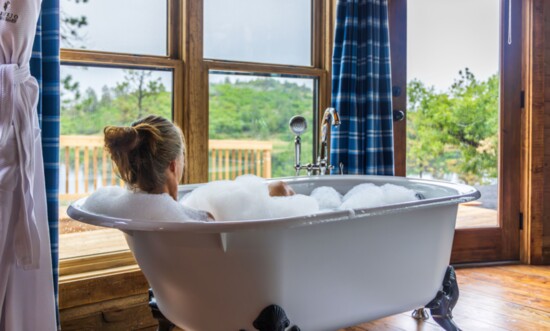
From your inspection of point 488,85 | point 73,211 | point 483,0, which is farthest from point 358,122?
point 73,211

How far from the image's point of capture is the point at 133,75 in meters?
2.38

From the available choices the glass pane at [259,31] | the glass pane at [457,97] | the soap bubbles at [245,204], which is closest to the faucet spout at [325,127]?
the glass pane at [259,31]

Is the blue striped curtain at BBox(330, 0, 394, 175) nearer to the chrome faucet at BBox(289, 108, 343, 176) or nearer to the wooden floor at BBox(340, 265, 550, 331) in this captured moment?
the chrome faucet at BBox(289, 108, 343, 176)

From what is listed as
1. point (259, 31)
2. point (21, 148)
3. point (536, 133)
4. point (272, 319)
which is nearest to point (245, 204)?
point (272, 319)

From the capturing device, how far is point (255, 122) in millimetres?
2777

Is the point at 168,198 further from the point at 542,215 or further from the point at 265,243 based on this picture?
the point at 542,215

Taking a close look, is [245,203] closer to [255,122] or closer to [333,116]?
[333,116]

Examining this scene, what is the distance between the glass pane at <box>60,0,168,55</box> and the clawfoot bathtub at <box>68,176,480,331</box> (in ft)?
3.32

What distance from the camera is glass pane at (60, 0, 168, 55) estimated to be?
2205 millimetres

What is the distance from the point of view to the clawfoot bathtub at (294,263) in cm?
131

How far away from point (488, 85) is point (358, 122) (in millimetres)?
939

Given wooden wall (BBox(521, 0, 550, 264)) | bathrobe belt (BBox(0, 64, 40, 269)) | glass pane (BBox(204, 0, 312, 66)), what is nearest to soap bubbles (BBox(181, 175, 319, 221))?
bathrobe belt (BBox(0, 64, 40, 269))

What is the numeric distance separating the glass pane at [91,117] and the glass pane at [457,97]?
153 cm

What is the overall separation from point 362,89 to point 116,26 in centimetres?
129
